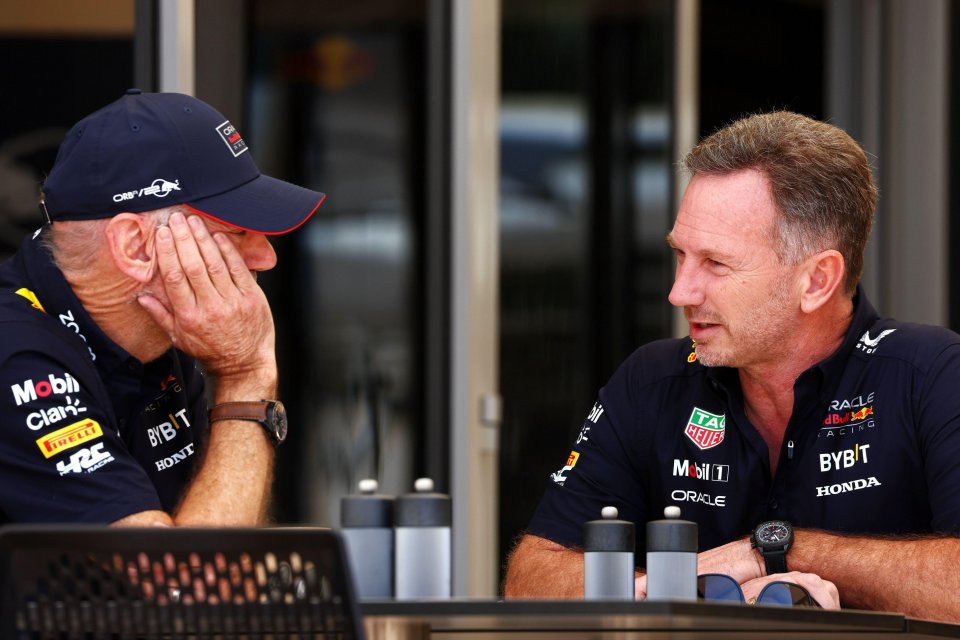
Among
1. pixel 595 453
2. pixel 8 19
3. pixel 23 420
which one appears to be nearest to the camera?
pixel 23 420

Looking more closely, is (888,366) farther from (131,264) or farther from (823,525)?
(131,264)

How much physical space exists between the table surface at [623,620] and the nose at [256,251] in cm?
83

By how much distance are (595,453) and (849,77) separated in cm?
323

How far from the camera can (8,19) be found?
10.6 feet

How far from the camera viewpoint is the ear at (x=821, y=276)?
2.43 metres

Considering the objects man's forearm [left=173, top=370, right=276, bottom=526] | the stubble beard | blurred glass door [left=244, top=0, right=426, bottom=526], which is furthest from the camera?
blurred glass door [left=244, top=0, right=426, bottom=526]

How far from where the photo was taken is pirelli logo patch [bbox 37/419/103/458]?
6.26 ft

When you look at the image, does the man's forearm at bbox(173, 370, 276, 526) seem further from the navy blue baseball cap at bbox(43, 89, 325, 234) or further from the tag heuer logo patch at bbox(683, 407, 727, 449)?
the tag heuer logo patch at bbox(683, 407, 727, 449)

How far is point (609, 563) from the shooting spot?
5.46 ft

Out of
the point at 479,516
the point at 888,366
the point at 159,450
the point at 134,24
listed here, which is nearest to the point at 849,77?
the point at 479,516

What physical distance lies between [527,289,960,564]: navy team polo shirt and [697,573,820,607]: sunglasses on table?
39 cm

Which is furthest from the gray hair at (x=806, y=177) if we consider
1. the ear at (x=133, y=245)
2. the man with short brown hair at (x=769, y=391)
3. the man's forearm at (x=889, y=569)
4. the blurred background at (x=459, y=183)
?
the blurred background at (x=459, y=183)

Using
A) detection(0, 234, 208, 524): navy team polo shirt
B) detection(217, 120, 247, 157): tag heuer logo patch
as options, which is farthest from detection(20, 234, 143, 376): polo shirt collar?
detection(217, 120, 247, 157): tag heuer logo patch

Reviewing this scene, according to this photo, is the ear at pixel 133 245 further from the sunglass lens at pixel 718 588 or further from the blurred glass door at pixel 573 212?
the blurred glass door at pixel 573 212
